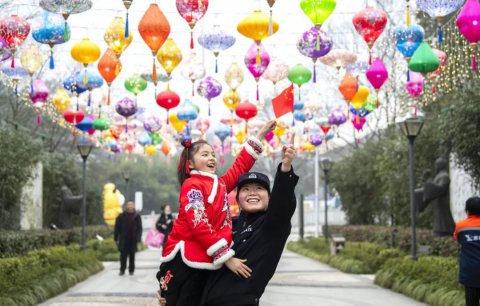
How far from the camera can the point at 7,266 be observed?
43.0 ft

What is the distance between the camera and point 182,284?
534 cm

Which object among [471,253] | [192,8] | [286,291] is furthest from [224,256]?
[286,291]

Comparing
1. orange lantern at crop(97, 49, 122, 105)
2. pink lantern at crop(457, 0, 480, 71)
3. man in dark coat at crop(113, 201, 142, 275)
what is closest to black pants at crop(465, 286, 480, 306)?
pink lantern at crop(457, 0, 480, 71)

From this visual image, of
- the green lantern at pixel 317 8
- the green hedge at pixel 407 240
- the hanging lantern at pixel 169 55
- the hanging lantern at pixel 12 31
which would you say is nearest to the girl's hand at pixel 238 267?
the green lantern at pixel 317 8

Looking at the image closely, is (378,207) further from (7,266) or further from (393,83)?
(7,266)

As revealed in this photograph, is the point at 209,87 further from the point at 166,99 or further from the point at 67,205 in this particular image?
the point at 67,205

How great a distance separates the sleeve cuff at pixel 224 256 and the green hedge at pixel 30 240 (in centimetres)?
1233

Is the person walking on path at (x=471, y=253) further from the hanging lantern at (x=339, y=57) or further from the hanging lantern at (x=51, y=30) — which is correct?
the hanging lantern at (x=339, y=57)

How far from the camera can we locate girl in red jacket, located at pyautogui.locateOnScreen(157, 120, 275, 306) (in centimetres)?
513

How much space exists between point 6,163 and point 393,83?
1922 cm

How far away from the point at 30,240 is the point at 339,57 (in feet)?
29.8

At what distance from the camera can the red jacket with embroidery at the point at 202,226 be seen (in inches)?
202

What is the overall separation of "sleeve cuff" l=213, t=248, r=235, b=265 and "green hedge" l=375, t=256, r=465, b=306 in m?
7.16

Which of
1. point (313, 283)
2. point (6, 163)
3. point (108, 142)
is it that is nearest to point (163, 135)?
point (108, 142)
